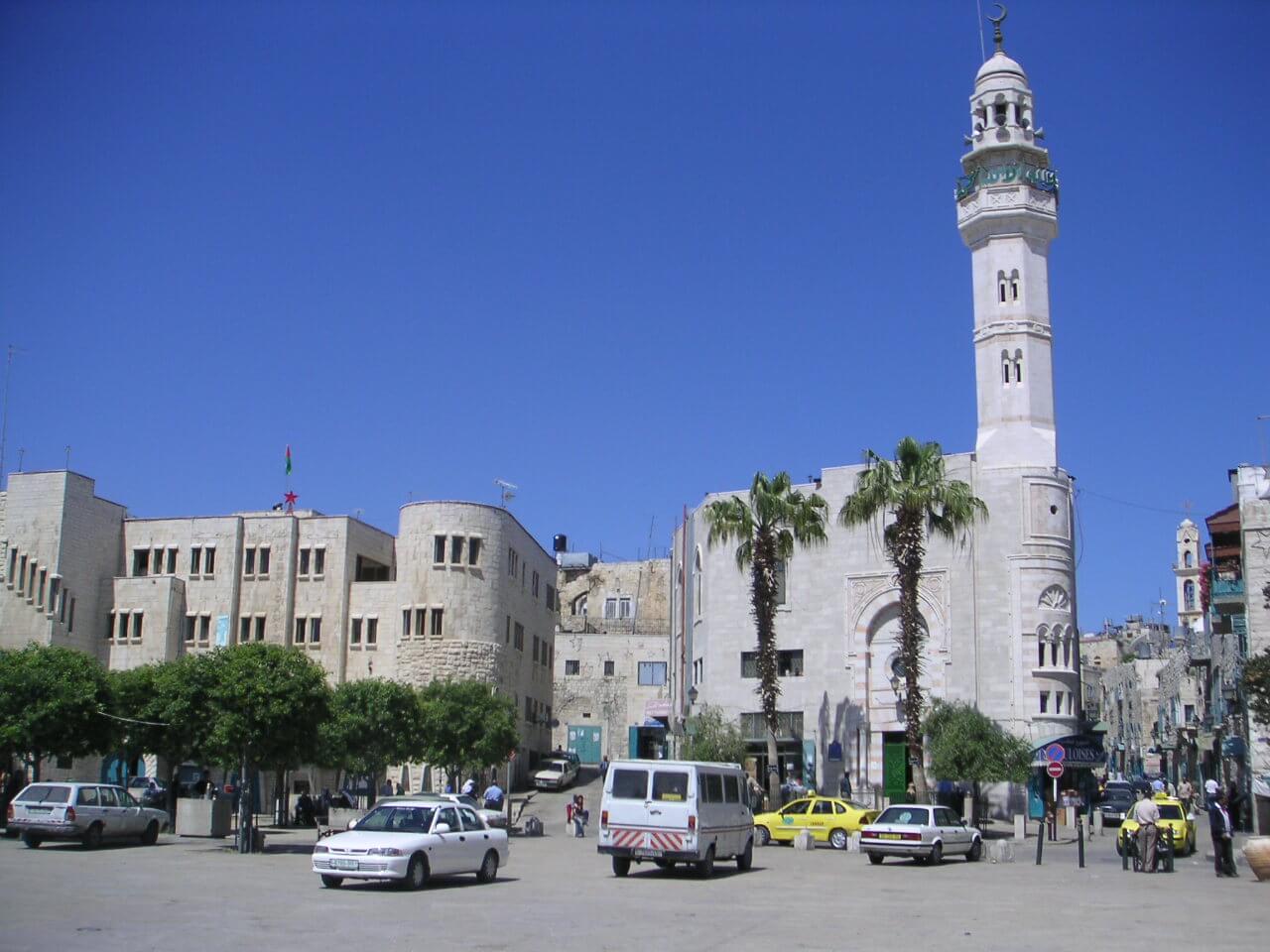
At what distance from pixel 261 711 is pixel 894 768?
95.3 feet

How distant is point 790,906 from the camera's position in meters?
18.3

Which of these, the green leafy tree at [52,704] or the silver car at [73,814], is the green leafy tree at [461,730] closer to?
the green leafy tree at [52,704]

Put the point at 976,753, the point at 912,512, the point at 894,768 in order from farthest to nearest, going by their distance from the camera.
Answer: the point at 894,768 → the point at 976,753 → the point at 912,512

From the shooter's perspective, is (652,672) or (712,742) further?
(652,672)

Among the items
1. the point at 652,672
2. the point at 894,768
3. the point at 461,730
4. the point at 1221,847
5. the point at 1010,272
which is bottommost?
the point at 1221,847

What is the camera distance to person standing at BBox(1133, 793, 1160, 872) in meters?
26.4

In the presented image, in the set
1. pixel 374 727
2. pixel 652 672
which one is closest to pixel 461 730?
pixel 374 727

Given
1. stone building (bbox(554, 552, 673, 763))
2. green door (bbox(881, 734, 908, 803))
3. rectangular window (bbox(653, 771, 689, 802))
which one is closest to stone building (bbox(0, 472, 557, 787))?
green door (bbox(881, 734, 908, 803))

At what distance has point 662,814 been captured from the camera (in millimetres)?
22594

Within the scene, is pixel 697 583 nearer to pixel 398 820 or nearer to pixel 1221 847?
pixel 1221 847

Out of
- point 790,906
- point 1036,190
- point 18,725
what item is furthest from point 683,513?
point 790,906

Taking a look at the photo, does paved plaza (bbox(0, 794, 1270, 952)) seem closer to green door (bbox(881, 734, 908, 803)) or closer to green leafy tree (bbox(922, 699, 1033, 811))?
green leafy tree (bbox(922, 699, 1033, 811))

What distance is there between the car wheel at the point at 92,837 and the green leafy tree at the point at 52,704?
605 centimetres

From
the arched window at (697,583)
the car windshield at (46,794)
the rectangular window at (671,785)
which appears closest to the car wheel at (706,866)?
the rectangular window at (671,785)
